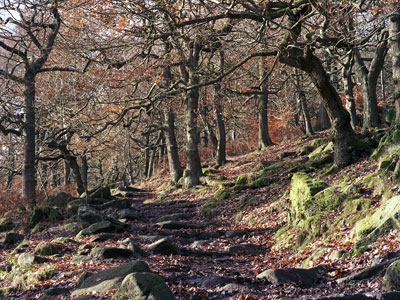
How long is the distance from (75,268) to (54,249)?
1994 mm

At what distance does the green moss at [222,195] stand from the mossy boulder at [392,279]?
10931 millimetres

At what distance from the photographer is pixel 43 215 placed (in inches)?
572

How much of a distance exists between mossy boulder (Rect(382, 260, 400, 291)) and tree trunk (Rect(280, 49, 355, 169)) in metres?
7.50

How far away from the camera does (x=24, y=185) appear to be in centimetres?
1675

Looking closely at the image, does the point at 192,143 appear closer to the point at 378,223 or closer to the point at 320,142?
the point at 320,142

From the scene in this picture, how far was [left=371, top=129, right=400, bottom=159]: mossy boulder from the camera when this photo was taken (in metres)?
10.2

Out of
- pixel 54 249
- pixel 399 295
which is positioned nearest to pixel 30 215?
pixel 54 249

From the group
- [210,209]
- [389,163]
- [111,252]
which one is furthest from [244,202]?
[111,252]

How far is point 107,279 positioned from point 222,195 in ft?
31.9

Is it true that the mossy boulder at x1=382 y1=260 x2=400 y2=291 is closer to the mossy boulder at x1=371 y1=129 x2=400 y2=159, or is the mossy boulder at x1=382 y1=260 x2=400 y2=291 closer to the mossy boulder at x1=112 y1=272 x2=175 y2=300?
the mossy boulder at x1=112 y1=272 x2=175 y2=300

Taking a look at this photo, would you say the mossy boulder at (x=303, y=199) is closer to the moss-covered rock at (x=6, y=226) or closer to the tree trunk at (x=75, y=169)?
the moss-covered rock at (x=6, y=226)

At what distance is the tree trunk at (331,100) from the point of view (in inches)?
438

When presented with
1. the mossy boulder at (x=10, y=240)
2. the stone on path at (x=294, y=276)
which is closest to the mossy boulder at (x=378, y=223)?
the stone on path at (x=294, y=276)

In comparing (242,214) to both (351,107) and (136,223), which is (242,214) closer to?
(136,223)
